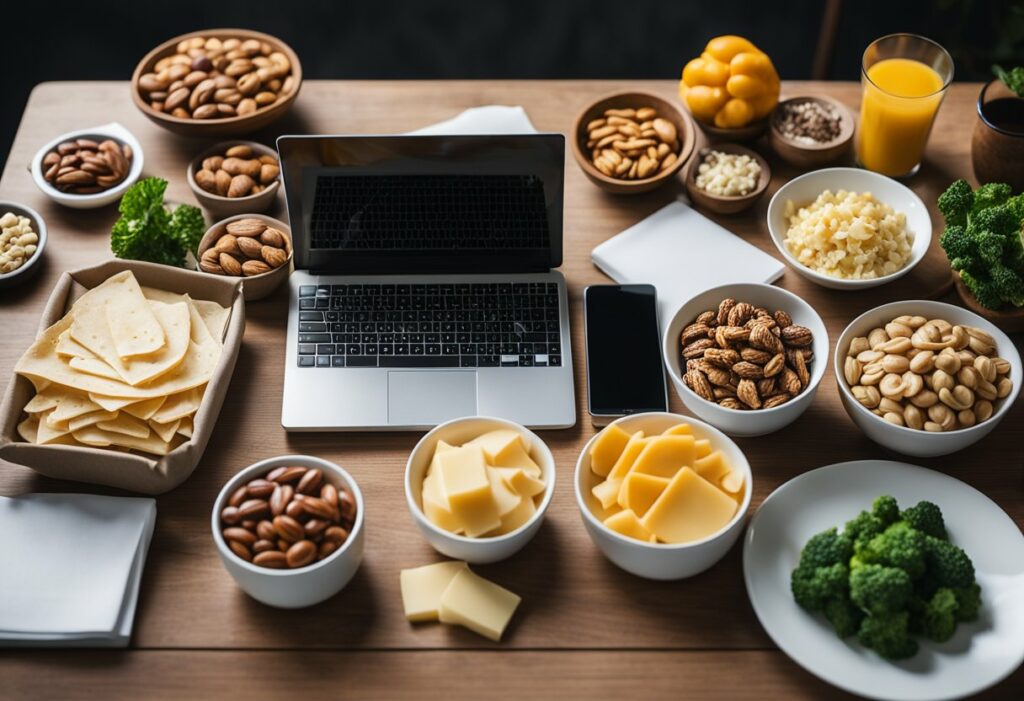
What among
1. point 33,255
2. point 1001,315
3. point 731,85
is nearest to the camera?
point 1001,315

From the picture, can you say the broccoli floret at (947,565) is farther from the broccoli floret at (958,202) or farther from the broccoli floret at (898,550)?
the broccoli floret at (958,202)

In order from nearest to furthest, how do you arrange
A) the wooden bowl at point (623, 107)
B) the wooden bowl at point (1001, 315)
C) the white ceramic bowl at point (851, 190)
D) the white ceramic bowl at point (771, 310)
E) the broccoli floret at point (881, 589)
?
the broccoli floret at point (881, 589) < the white ceramic bowl at point (771, 310) < the wooden bowl at point (1001, 315) < the white ceramic bowl at point (851, 190) < the wooden bowl at point (623, 107)

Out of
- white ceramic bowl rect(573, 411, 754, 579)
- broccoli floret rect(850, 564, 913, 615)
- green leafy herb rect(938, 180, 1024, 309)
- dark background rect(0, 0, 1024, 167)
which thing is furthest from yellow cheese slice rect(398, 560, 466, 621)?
dark background rect(0, 0, 1024, 167)

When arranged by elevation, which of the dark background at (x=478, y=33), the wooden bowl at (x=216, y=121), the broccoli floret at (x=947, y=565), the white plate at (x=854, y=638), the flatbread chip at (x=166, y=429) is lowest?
the dark background at (x=478, y=33)

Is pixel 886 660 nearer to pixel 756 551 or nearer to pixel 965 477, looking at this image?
pixel 756 551

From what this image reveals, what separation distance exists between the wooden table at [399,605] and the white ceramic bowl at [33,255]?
2 cm

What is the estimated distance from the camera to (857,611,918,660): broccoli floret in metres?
1.20

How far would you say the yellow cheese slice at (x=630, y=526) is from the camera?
4.23 ft

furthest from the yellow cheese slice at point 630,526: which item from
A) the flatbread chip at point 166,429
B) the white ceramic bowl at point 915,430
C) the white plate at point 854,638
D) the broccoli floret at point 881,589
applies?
the flatbread chip at point 166,429

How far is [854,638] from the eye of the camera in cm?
125

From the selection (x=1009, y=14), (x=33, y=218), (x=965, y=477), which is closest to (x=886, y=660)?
(x=965, y=477)

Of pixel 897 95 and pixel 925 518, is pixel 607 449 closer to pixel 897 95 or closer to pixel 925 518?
pixel 925 518

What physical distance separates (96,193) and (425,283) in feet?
1.89

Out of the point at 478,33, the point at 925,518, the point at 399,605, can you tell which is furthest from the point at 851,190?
the point at 478,33
